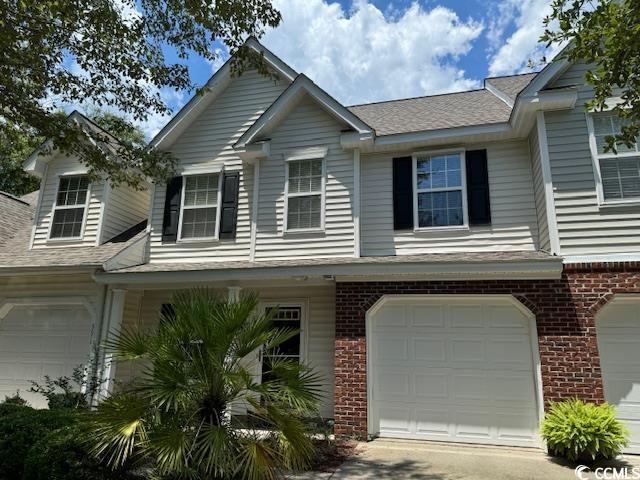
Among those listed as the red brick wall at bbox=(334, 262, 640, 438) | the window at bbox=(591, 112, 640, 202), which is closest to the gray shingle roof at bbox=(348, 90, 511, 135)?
the window at bbox=(591, 112, 640, 202)

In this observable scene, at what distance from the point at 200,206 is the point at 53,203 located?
4.23 meters

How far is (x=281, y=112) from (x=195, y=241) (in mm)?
3601

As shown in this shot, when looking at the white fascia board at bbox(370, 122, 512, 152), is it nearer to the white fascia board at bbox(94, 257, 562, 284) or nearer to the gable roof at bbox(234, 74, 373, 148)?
the gable roof at bbox(234, 74, 373, 148)

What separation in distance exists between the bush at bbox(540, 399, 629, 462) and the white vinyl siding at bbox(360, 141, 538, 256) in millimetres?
3184

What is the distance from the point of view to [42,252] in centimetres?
1137

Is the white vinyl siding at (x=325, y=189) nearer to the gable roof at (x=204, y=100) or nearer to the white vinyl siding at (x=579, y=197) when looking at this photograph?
the gable roof at (x=204, y=100)

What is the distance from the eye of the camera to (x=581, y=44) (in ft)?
17.6

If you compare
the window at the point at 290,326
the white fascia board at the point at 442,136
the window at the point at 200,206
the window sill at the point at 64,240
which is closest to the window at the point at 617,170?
the white fascia board at the point at 442,136

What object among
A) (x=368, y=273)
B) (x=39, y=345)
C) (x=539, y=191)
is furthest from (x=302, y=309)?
(x=39, y=345)

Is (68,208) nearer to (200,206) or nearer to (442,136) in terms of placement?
(200,206)

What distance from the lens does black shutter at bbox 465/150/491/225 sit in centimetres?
906

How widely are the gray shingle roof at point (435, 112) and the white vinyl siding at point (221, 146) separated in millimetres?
2704

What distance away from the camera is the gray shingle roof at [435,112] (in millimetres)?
10047

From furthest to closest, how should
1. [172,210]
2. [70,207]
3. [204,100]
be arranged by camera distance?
[70,207] → [204,100] → [172,210]
